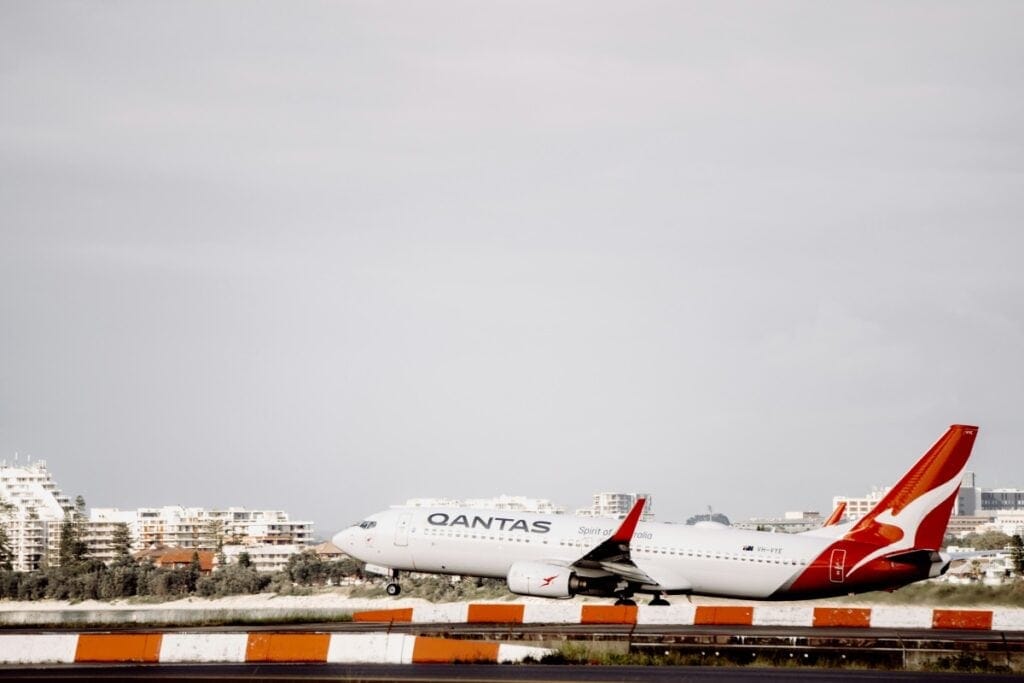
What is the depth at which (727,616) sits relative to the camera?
42.6 metres

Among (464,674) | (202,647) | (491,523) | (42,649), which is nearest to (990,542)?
(491,523)

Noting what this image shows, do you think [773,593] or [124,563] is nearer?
[773,593]

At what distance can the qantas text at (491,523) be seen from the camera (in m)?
53.9

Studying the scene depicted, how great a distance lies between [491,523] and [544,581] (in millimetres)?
4189

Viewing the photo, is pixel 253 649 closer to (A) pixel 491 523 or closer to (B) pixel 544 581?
(B) pixel 544 581

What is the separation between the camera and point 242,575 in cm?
7638

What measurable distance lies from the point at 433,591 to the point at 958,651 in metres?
38.6

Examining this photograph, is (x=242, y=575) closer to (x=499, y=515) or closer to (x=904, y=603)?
(x=499, y=515)

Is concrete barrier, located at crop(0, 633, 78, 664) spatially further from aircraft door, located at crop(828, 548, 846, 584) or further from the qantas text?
aircraft door, located at crop(828, 548, 846, 584)

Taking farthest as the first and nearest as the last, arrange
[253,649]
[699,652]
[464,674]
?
[253,649], [699,652], [464,674]

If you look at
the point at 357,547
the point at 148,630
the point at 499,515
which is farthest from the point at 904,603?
the point at 148,630

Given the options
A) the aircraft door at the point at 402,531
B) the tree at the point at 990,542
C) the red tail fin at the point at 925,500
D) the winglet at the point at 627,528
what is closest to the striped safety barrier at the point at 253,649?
the winglet at the point at 627,528

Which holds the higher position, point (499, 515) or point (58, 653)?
point (499, 515)

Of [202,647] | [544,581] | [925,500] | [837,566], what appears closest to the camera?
[202,647]
